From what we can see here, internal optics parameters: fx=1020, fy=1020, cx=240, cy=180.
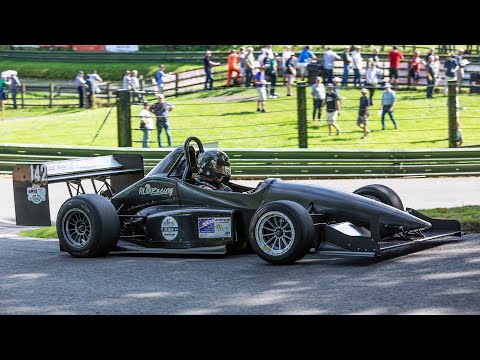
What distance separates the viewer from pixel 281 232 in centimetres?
1051

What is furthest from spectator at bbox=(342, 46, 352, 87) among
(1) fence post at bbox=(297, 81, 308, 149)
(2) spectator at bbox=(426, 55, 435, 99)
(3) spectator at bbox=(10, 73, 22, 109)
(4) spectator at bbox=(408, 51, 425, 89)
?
(3) spectator at bbox=(10, 73, 22, 109)

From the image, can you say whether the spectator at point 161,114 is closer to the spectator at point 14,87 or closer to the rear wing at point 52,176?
the rear wing at point 52,176

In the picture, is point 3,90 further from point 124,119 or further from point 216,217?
point 216,217

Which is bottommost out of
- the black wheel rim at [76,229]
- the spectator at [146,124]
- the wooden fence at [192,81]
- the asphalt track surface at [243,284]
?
the asphalt track surface at [243,284]


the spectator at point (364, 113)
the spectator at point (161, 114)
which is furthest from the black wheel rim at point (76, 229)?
the spectator at point (364, 113)

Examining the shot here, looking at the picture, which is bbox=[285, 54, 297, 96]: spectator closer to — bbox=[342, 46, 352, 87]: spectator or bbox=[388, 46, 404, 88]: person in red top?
bbox=[342, 46, 352, 87]: spectator

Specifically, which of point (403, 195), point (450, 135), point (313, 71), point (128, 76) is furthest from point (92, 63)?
point (403, 195)

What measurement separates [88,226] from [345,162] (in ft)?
30.8

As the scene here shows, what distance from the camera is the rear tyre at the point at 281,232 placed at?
1024 cm

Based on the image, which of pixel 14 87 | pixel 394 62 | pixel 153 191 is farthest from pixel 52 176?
pixel 14 87

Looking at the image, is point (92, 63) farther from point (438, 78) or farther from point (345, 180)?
point (345, 180)

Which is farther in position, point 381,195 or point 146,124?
point 146,124

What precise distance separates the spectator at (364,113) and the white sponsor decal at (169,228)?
10.7 meters
